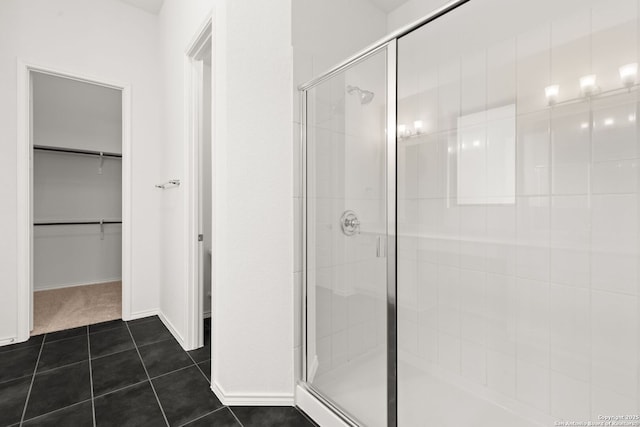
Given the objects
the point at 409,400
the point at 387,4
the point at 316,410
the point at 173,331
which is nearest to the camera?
the point at 409,400

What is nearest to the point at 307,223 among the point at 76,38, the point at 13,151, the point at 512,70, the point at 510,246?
the point at 510,246

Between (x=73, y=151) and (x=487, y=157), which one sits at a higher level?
(x=73, y=151)

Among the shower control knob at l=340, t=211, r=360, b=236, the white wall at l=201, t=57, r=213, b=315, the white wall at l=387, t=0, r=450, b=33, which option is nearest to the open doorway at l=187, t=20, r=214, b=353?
the white wall at l=201, t=57, r=213, b=315

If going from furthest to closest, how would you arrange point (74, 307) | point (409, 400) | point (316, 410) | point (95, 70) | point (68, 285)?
point (68, 285) < point (74, 307) < point (95, 70) < point (316, 410) < point (409, 400)

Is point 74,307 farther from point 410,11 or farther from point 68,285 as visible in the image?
point 410,11

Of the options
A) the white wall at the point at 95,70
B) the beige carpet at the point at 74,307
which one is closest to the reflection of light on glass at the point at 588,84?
the white wall at the point at 95,70

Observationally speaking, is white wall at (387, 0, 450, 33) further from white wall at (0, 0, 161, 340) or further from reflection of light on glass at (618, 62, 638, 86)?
white wall at (0, 0, 161, 340)

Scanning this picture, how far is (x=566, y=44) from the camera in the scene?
55.3 inches

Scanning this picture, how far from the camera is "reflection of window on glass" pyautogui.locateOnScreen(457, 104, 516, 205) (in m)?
1.60

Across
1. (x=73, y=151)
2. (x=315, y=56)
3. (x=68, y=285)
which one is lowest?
(x=68, y=285)

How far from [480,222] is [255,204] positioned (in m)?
1.27

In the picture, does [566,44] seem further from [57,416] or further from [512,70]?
[57,416]

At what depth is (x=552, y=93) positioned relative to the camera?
143 cm

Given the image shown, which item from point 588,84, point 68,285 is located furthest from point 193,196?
point 68,285
